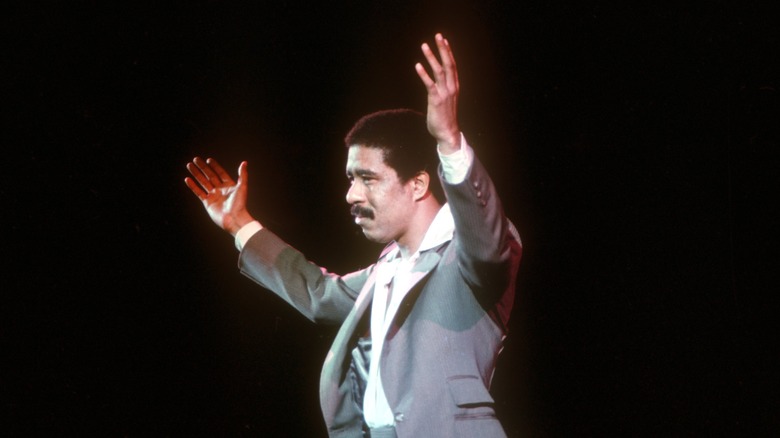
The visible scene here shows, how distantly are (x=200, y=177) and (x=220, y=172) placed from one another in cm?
6

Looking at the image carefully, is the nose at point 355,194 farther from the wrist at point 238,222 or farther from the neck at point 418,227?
the wrist at point 238,222

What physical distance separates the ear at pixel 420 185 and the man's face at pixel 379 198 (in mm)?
12

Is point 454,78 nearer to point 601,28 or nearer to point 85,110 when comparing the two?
point 601,28

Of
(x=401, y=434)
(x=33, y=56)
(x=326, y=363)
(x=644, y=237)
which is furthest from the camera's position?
(x=33, y=56)

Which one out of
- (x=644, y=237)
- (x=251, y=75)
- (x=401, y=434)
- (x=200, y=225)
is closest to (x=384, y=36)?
(x=251, y=75)

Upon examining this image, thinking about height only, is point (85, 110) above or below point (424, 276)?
above

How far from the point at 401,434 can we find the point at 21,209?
1.56m

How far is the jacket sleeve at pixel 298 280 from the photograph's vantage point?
7.86 feet

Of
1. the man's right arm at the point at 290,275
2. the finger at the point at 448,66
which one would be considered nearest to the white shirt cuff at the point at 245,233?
the man's right arm at the point at 290,275

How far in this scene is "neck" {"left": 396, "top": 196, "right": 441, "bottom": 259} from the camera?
7.26ft

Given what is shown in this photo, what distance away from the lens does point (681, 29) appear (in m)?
2.62

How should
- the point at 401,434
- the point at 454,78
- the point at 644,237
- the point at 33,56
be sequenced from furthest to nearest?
the point at 33,56
the point at 644,237
the point at 401,434
the point at 454,78

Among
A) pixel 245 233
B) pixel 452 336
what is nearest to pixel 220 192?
pixel 245 233

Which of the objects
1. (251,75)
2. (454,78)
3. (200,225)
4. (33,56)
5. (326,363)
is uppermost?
(33,56)
